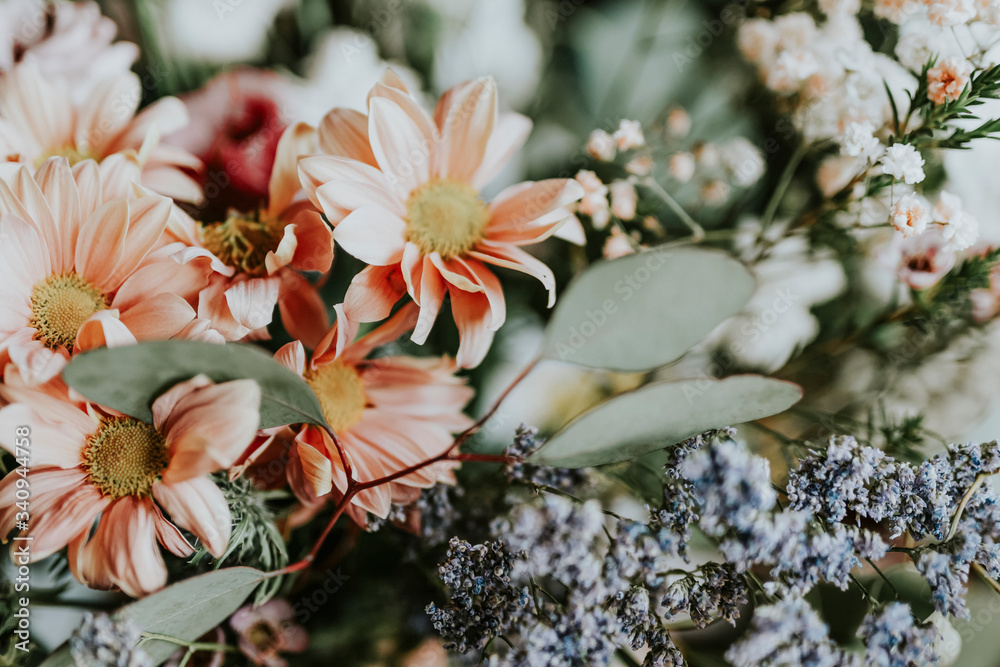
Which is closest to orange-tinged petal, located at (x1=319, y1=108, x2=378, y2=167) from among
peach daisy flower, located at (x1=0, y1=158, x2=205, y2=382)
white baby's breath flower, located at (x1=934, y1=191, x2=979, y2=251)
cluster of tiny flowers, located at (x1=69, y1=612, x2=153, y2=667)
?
peach daisy flower, located at (x1=0, y1=158, x2=205, y2=382)

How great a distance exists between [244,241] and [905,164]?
0.50 m

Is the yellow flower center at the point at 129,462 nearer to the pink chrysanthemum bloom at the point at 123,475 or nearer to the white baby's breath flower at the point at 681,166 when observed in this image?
the pink chrysanthemum bloom at the point at 123,475

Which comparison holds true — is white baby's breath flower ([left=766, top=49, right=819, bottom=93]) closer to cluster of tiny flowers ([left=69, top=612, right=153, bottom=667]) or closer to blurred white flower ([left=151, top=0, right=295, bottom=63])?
blurred white flower ([left=151, top=0, right=295, bottom=63])

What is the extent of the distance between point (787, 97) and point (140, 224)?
64 cm

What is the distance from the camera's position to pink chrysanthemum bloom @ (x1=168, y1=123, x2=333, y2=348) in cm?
39

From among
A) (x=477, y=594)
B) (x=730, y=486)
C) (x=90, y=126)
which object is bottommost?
(x=477, y=594)

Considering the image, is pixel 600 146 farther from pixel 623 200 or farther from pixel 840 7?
pixel 840 7

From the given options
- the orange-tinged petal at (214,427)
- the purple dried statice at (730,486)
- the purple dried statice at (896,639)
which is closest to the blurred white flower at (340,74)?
the orange-tinged petal at (214,427)

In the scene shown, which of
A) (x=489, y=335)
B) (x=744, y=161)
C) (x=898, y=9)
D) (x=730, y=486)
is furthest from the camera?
(x=744, y=161)

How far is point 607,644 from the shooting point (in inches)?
13.9

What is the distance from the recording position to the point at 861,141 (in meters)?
0.46

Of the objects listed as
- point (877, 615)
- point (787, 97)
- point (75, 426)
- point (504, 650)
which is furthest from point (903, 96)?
point (75, 426)

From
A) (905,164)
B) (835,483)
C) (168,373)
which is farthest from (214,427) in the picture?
(905,164)

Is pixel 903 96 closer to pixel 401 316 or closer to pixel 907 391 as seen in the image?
pixel 907 391
